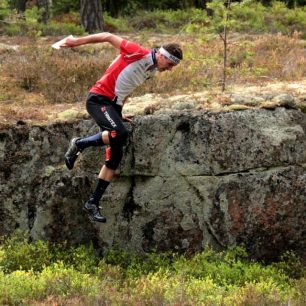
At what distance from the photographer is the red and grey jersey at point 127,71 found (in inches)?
336

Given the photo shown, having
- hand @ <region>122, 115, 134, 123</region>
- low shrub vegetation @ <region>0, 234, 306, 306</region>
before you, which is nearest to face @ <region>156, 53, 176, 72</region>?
hand @ <region>122, 115, 134, 123</region>

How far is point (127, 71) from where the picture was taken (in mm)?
8578

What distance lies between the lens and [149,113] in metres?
9.78

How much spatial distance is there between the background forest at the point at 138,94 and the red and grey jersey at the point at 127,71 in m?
1.85

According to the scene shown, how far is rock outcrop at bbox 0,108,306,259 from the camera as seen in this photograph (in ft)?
30.6

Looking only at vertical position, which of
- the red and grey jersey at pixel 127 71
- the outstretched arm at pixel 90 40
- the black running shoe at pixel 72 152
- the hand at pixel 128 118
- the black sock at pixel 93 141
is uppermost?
the outstretched arm at pixel 90 40

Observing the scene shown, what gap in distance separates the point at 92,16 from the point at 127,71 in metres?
10.9

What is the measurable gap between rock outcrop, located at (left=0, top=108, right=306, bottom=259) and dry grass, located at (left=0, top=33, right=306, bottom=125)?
0.57 metres

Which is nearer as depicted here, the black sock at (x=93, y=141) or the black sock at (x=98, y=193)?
the black sock at (x=93, y=141)

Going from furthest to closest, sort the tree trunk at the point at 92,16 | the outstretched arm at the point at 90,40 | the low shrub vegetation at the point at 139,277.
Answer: the tree trunk at the point at 92,16, the outstretched arm at the point at 90,40, the low shrub vegetation at the point at 139,277

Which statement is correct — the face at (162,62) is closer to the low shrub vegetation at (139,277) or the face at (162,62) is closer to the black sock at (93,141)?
the black sock at (93,141)

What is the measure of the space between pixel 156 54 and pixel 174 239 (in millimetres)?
3229

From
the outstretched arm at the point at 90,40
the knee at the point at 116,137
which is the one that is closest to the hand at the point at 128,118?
the knee at the point at 116,137

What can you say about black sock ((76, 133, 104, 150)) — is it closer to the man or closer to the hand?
the man
